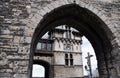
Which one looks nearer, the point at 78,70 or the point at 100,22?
the point at 100,22

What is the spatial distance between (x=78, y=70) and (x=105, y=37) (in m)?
10.5

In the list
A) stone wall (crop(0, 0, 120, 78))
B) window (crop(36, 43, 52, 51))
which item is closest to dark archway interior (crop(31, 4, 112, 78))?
stone wall (crop(0, 0, 120, 78))

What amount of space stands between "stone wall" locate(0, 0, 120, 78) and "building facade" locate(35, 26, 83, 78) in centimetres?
968

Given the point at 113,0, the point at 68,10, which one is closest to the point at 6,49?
the point at 68,10

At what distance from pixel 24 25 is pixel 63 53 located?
1125cm

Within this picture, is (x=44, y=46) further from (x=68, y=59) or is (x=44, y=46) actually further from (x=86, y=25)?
(x=86, y=25)

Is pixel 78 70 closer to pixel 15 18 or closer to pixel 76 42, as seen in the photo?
pixel 76 42

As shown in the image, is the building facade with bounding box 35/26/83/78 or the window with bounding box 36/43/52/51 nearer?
the building facade with bounding box 35/26/83/78

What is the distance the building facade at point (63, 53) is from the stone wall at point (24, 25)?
968 centimetres

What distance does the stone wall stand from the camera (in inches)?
126

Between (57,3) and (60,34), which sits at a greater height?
(60,34)

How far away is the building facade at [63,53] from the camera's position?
13.5 meters

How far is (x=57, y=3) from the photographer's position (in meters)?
3.99

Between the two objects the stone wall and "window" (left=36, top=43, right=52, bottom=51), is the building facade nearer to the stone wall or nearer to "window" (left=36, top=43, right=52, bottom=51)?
"window" (left=36, top=43, right=52, bottom=51)
